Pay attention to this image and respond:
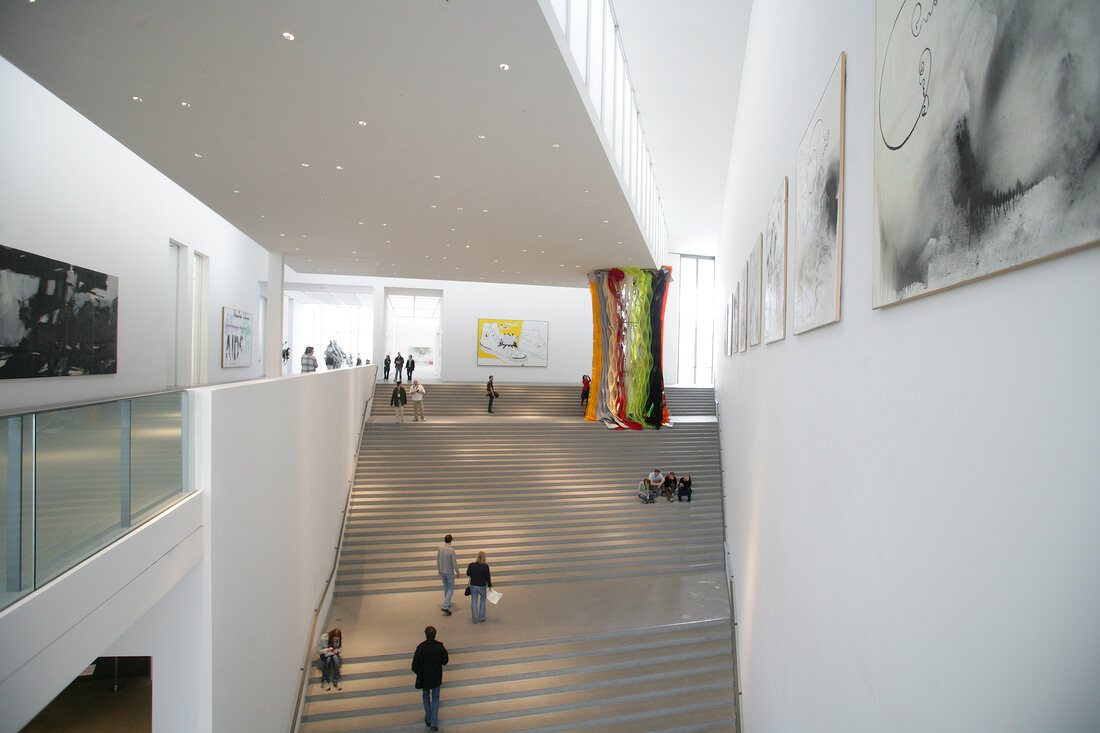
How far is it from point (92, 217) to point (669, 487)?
1404 centimetres

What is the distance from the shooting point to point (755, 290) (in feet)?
27.8

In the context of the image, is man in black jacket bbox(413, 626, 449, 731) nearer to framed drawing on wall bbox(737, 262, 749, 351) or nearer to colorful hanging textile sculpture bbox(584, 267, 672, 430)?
framed drawing on wall bbox(737, 262, 749, 351)

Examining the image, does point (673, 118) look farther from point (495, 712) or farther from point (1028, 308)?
point (1028, 308)

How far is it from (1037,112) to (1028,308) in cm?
53

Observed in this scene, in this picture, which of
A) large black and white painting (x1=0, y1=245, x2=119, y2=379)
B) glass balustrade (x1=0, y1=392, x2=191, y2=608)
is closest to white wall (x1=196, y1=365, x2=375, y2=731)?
glass balustrade (x1=0, y1=392, x2=191, y2=608)

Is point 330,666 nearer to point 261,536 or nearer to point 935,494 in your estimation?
point 261,536

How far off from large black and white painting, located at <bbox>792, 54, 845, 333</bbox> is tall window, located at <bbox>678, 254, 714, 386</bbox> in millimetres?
26473

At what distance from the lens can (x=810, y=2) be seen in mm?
4848

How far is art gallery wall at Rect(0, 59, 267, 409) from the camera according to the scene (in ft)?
25.4

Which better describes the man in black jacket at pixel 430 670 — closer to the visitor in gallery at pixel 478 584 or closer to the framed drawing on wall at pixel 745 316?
the visitor in gallery at pixel 478 584

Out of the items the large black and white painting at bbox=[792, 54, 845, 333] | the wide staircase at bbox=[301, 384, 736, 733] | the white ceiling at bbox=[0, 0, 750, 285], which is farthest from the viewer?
the wide staircase at bbox=[301, 384, 736, 733]

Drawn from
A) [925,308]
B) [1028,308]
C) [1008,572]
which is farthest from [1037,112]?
[1008,572]

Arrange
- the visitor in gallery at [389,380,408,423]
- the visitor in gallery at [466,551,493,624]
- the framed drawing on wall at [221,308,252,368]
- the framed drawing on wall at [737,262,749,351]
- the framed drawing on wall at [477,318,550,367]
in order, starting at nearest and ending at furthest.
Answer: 1. the framed drawing on wall at [737,262,749,351]
2. the visitor in gallery at [466,551,493,624]
3. the framed drawing on wall at [221,308,252,368]
4. the visitor in gallery at [389,380,408,423]
5. the framed drawing on wall at [477,318,550,367]

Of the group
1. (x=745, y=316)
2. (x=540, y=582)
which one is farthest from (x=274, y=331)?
(x=745, y=316)
